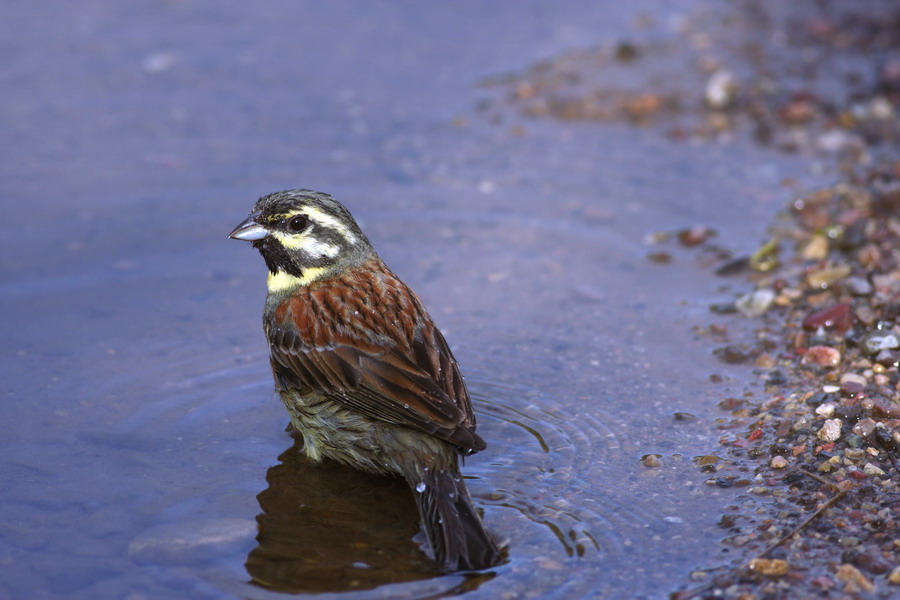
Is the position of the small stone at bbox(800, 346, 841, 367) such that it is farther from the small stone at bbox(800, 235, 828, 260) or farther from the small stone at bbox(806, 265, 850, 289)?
the small stone at bbox(800, 235, 828, 260)

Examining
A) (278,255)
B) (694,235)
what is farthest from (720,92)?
(278,255)

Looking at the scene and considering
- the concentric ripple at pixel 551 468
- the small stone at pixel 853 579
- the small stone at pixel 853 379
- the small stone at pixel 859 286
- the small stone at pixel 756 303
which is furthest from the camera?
the small stone at pixel 756 303

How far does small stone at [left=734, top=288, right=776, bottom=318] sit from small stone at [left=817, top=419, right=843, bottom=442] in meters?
1.67

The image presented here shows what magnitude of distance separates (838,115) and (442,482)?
20.2 ft

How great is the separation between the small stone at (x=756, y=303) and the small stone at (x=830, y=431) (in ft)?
5.48

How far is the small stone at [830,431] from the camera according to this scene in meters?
5.88

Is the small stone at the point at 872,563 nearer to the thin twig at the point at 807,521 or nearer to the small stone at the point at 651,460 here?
the thin twig at the point at 807,521

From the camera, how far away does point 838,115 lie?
33.0 ft

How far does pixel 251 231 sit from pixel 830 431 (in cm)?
331

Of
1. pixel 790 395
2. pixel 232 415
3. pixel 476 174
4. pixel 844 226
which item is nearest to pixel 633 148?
pixel 476 174

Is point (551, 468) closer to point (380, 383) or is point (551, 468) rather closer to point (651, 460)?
point (651, 460)

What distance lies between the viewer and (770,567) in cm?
493

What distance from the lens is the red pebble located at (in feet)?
22.9

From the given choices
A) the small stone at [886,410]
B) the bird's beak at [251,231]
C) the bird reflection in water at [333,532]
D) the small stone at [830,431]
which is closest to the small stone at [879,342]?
the small stone at [886,410]
